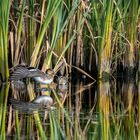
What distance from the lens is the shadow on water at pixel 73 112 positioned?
598cm

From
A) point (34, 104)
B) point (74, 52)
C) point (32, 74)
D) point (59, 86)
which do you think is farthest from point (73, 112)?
point (74, 52)

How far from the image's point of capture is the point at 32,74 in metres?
9.36

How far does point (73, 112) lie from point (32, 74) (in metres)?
2.21

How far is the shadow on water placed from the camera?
5984mm

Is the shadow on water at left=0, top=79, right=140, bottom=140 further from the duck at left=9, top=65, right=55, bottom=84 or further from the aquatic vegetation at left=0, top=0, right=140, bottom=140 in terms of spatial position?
the duck at left=9, top=65, right=55, bottom=84

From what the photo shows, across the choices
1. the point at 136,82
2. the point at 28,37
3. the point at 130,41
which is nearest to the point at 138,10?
the point at 130,41

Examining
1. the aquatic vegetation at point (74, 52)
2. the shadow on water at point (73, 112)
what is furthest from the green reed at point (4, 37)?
the shadow on water at point (73, 112)

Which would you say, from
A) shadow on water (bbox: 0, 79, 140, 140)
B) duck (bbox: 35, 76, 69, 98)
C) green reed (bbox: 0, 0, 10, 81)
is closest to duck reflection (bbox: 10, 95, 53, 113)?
shadow on water (bbox: 0, 79, 140, 140)

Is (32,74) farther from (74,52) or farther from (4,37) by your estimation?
(74,52)

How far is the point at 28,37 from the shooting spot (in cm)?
992

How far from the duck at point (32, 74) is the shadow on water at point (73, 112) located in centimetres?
14

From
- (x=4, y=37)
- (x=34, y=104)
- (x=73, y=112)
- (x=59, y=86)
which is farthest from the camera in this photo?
(x=59, y=86)

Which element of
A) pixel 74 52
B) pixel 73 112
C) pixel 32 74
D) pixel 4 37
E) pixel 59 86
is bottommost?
pixel 73 112

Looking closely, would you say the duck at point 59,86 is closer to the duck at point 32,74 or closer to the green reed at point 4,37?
the duck at point 32,74
